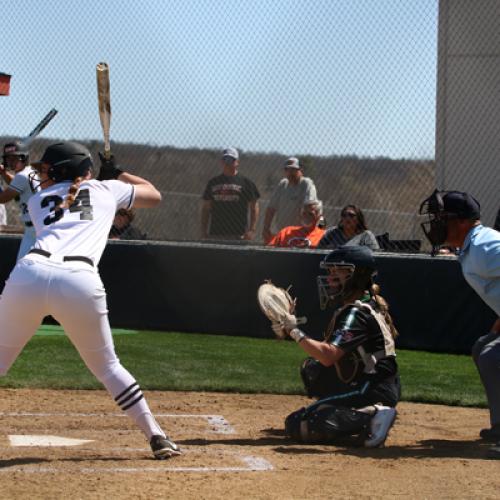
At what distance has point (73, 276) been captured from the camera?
16.9 feet

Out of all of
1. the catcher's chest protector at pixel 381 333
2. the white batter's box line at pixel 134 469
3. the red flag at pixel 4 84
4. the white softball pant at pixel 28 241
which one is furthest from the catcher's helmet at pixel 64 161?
the red flag at pixel 4 84

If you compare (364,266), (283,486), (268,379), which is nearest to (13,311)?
(283,486)

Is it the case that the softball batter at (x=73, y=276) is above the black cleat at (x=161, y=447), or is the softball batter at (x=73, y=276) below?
above

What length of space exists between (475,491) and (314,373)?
1.75 m

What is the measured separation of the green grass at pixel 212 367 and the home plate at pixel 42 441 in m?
2.06

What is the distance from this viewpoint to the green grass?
27.8ft

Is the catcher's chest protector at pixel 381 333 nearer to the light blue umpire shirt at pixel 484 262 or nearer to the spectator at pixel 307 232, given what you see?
the light blue umpire shirt at pixel 484 262

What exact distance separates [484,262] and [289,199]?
20.6ft

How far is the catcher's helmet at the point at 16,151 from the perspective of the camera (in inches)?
436

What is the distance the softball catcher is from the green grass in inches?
83.7

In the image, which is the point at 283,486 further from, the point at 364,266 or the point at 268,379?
the point at 268,379

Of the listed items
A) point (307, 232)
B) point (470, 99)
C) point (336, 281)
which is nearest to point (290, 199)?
point (307, 232)

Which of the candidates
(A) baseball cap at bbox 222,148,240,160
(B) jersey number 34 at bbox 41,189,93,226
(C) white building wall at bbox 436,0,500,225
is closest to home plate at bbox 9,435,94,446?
(B) jersey number 34 at bbox 41,189,93,226

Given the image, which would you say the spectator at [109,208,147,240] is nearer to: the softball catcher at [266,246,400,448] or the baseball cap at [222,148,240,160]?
the baseball cap at [222,148,240,160]
